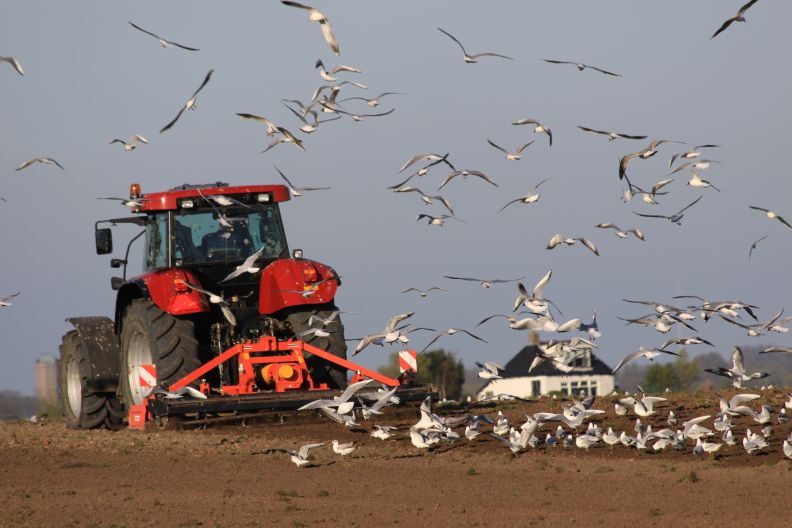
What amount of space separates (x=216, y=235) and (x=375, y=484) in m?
6.51

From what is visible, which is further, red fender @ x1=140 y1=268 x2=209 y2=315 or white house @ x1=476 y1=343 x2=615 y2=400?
white house @ x1=476 y1=343 x2=615 y2=400

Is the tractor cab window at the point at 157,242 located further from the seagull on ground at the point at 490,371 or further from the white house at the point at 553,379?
the white house at the point at 553,379

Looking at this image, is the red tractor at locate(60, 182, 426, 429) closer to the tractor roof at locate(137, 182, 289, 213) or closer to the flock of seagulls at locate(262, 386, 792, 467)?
the tractor roof at locate(137, 182, 289, 213)

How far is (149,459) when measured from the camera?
44.2ft

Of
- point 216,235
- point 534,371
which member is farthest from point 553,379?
point 216,235

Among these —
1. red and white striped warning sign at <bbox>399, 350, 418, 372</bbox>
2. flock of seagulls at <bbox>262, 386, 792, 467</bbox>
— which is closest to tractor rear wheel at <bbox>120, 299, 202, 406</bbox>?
flock of seagulls at <bbox>262, 386, 792, 467</bbox>

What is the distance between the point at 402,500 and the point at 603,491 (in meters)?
1.66

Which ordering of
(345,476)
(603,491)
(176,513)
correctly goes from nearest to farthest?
(176,513) < (603,491) < (345,476)

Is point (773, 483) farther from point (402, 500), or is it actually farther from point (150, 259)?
point (150, 259)

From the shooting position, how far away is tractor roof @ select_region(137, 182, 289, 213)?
55.2 ft

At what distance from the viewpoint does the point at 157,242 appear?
17.1 m

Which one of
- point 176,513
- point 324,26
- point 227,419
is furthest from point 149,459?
point 324,26

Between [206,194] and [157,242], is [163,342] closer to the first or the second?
[157,242]

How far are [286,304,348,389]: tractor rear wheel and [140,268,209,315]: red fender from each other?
3.97 feet
